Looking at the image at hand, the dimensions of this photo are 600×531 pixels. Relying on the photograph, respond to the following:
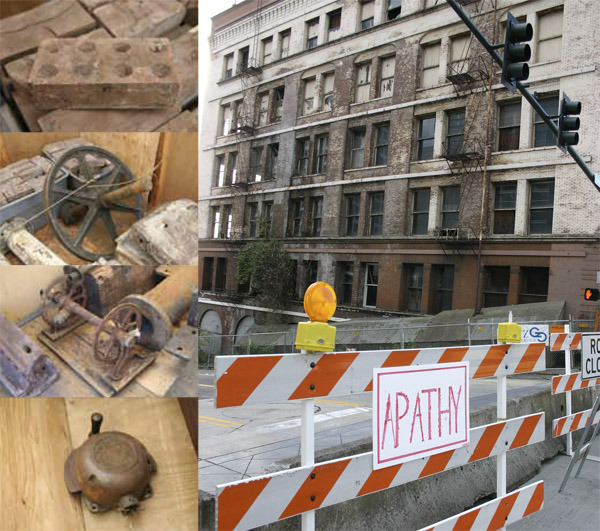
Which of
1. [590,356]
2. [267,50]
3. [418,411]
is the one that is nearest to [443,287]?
[590,356]

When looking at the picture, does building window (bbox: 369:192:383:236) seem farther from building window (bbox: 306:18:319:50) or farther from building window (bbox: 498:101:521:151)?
building window (bbox: 498:101:521:151)

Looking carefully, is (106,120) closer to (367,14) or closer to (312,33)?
(312,33)

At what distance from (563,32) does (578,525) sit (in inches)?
157

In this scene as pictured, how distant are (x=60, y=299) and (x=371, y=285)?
293 centimetres

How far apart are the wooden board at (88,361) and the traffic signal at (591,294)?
15.9ft

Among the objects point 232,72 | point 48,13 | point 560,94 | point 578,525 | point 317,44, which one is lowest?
point 578,525

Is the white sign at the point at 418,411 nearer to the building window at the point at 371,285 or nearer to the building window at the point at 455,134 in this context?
the building window at the point at 371,285

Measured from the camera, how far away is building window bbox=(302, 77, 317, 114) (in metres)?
3.71

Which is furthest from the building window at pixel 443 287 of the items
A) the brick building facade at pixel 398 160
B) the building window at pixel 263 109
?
the building window at pixel 263 109

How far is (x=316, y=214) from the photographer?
3.73 metres

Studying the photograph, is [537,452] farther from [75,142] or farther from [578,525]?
[75,142]

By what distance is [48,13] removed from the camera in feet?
3.84

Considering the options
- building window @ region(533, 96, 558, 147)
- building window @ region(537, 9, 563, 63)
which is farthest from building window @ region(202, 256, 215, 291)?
building window @ region(533, 96, 558, 147)

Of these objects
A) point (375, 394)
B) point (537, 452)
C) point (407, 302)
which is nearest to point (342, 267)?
point (407, 302)
